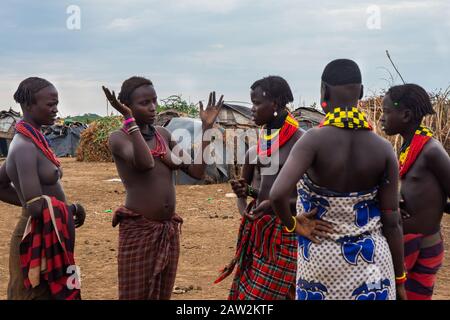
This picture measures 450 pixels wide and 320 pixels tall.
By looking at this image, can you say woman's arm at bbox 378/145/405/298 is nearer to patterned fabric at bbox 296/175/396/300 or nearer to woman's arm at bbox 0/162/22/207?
patterned fabric at bbox 296/175/396/300

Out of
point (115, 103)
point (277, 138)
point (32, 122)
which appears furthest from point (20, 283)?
point (277, 138)

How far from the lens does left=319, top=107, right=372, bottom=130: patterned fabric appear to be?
257 centimetres

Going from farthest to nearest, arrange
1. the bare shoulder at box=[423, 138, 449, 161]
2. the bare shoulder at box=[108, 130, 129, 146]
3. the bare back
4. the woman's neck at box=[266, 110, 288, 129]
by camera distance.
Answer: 1. the woman's neck at box=[266, 110, 288, 129]
2. the bare shoulder at box=[108, 130, 129, 146]
3. the bare shoulder at box=[423, 138, 449, 161]
4. the bare back

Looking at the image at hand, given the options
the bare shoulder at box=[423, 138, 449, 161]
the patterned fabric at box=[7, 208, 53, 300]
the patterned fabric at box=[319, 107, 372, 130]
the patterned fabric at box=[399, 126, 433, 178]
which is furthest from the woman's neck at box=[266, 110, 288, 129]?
the patterned fabric at box=[7, 208, 53, 300]

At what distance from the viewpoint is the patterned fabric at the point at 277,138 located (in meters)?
3.55

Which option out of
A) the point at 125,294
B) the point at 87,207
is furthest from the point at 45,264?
the point at 87,207

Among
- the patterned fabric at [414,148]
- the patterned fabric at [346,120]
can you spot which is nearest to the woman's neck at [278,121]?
the patterned fabric at [414,148]

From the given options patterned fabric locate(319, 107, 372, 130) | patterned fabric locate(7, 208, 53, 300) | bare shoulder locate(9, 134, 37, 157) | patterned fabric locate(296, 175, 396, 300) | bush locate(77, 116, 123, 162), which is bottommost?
bush locate(77, 116, 123, 162)

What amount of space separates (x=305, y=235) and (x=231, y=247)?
456cm

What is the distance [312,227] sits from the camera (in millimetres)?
2680

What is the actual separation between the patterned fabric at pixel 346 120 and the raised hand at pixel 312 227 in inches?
15.9

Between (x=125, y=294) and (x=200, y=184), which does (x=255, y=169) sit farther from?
(x=200, y=184)

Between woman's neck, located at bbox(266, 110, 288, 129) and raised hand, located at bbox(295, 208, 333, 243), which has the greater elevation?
woman's neck, located at bbox(266, 110, 288, 129)

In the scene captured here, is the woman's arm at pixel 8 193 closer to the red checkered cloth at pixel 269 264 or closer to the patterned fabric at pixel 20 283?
the patterned fabric at pixel 20 283
